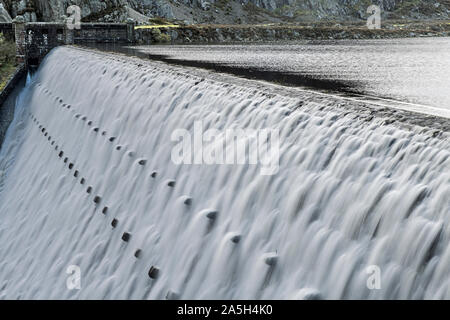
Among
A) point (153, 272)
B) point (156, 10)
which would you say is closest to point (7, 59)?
point (153, 272)

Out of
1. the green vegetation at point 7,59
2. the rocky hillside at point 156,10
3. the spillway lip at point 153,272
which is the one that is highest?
the rocky hillside at point 156,10

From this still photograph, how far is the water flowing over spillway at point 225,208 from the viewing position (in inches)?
296

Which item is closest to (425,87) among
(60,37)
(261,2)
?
(60,37)

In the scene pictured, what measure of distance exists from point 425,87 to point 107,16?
94076mm

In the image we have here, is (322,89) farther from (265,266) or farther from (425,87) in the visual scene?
(265,266)

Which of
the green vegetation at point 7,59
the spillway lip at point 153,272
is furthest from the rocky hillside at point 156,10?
the spillway lip at point 153,272

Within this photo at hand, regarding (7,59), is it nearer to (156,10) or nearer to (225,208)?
(225,208)

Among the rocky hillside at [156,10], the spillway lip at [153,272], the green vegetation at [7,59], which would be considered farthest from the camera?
the rocky hillside at [156,10]

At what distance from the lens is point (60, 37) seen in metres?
43.5

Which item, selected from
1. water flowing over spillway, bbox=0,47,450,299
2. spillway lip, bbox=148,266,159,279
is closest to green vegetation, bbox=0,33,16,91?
water flowing over spillway, bbox=0,47,450,299

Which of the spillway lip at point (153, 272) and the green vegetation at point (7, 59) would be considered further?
the green vegetation at point (7, 59)

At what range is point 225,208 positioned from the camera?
10773mm

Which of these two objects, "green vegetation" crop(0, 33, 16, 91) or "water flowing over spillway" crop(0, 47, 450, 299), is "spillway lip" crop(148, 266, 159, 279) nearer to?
"water flowing over spillway" crop(0, 47, 450, 299)

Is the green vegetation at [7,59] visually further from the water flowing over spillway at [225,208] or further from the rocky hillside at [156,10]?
the rocky hillside at [156,10]
